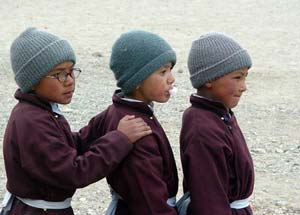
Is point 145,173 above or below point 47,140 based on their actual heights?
below

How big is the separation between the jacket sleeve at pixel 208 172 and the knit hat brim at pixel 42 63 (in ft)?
2.50

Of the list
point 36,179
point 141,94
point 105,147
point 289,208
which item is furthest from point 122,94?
point 289,208

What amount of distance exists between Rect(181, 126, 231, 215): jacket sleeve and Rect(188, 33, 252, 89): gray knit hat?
33 cm

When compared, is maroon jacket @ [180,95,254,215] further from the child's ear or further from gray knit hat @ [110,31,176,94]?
gray knit hat @ [110,31,176,94]

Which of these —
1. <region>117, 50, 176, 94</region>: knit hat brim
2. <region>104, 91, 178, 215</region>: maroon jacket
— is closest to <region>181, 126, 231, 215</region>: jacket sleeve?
<region>104, 91, 178, 215</region>: maroon jacket

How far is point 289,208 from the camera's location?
611 cm

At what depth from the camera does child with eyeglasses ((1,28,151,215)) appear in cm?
330

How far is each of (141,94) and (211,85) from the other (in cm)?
38

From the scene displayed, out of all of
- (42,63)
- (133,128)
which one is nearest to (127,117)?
(133,128)

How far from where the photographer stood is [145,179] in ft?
11.0

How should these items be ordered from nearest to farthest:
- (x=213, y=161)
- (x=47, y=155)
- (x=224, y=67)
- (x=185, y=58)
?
(x=47, y=155)
(x=213, y=161)
(x=224, y=67)
(x=185, y=58)

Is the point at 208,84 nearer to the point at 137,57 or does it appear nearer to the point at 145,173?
the point at 137,57

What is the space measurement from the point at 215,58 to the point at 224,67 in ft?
0.21

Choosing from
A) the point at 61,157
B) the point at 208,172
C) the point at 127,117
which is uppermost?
the point at 127,117
